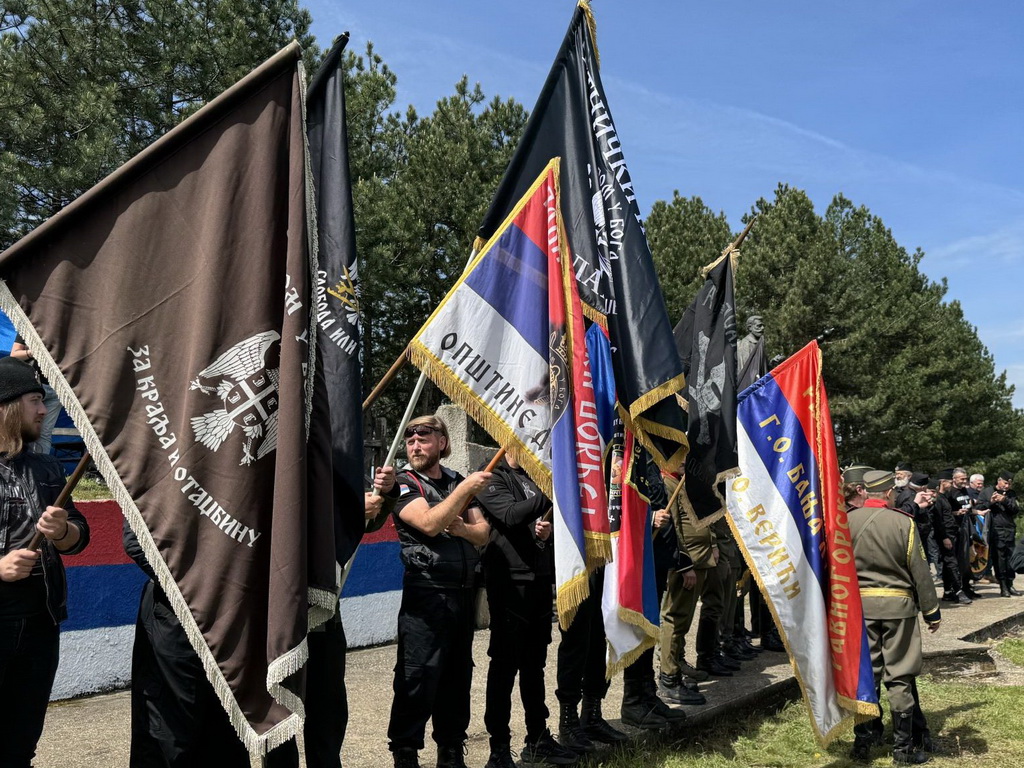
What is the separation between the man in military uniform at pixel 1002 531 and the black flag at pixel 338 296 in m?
14.4

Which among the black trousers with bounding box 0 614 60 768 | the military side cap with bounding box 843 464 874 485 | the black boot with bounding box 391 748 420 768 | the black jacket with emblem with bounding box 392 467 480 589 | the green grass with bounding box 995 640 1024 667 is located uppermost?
the military side cap with bounding box 843 464 874 485

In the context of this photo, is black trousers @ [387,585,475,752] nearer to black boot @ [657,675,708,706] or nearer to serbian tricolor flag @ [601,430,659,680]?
serbian tricolor flag @ [601,430,659,680]

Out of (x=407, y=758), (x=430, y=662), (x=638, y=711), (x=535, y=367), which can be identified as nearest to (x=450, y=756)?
(x=407, y=758)

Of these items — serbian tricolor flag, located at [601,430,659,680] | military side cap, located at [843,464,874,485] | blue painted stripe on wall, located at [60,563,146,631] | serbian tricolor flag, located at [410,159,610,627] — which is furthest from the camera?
military side cap, located at [843,464,874,485]

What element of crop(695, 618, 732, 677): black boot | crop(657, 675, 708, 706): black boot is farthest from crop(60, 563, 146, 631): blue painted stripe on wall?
crop(695, 618, 732, 677): black boot

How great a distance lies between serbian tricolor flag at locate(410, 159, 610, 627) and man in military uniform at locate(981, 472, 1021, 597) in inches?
515

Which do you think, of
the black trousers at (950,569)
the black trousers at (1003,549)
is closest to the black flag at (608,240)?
the black trousers at (950,569)

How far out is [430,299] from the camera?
21.5 m

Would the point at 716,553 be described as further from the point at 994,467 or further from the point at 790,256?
the point at 994,467

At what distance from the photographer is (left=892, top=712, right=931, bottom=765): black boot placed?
20.3 feet

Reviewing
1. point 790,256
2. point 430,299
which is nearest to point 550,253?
point 430,299

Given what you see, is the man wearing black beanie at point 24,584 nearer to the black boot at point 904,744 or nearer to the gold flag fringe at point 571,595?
the gold flag fringe at point 571,595

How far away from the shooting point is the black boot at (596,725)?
5.84m

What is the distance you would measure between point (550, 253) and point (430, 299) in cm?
1705
